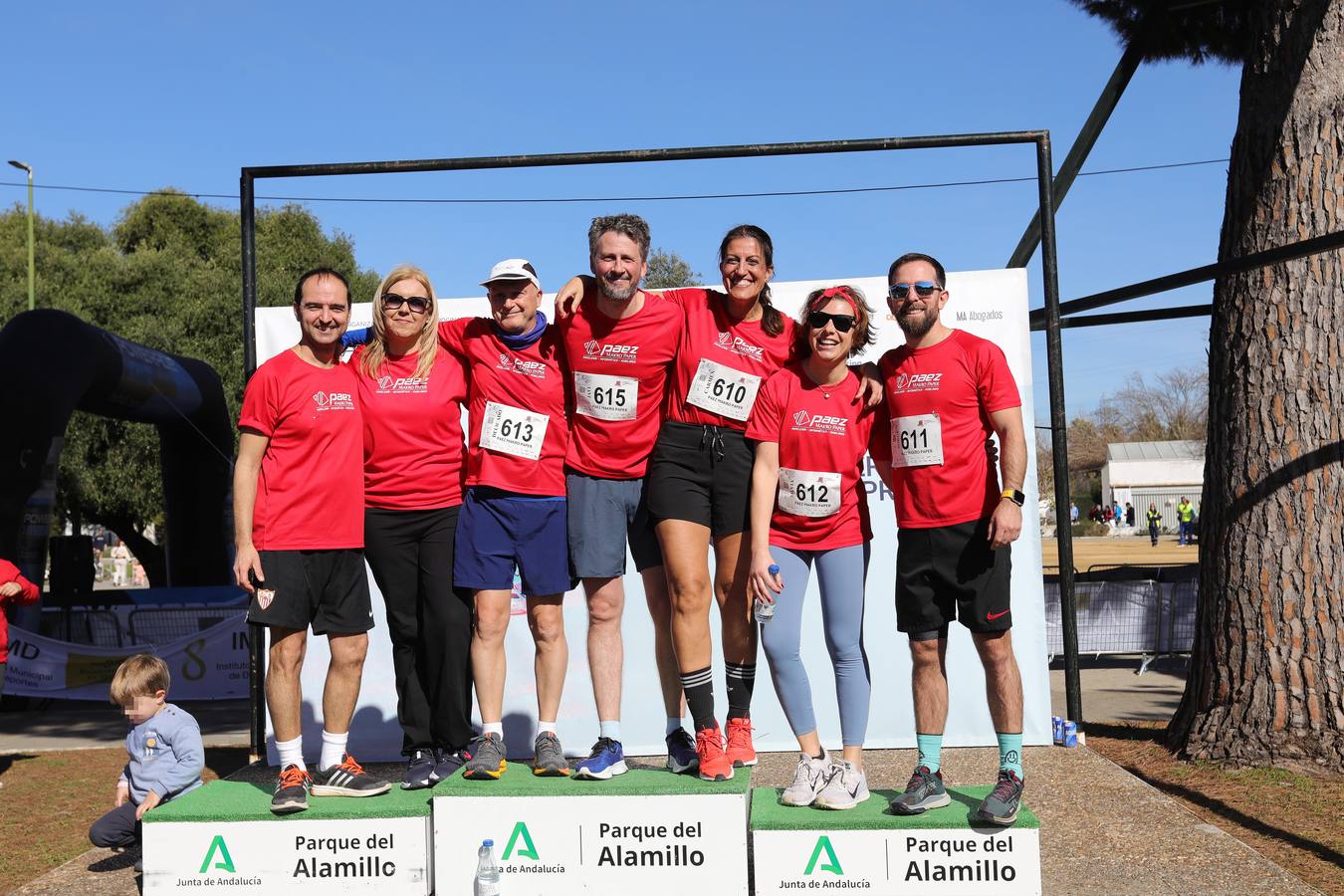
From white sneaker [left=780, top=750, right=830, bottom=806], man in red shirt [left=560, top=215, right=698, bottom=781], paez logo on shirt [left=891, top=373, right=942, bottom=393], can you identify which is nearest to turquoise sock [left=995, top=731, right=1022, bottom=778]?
white sneaker [left=780, top=750, right=830, bottom=806]

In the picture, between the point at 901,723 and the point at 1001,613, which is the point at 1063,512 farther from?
the point at 1001,613

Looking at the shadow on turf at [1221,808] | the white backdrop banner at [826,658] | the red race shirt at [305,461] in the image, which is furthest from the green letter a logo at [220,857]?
the shadow on turf at [1221,808]

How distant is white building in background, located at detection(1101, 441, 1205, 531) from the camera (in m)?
64.1

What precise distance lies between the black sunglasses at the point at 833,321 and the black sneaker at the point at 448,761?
2048 mm

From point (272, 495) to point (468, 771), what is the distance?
48.1 inches

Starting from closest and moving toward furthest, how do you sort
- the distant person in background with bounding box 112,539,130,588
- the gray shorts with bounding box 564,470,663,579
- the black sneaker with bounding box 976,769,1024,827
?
1. the black sneaker with bounding box 976,769,1024,827
2. the gray shorts with bounding box 564,470,663,579
3. the distant person in background with bounding box 112,539,130,588

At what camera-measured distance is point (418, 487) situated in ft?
13.6

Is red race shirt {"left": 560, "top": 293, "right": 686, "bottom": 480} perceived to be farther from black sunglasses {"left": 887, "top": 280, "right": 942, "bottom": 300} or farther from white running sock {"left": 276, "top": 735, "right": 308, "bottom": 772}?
white running sock {"left": 276, "top": 735, "right": 308, "bottom": 772}

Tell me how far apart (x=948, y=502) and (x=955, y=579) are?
273 millimetres

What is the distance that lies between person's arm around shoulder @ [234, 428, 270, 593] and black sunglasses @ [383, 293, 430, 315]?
2.19ft

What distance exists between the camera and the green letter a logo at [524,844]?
3.75 metres

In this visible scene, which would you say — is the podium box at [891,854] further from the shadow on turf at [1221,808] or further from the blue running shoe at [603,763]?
the shadow on turf at [1221,808]

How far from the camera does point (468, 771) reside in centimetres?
391

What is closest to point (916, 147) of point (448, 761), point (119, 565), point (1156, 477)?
point (448, 761)
